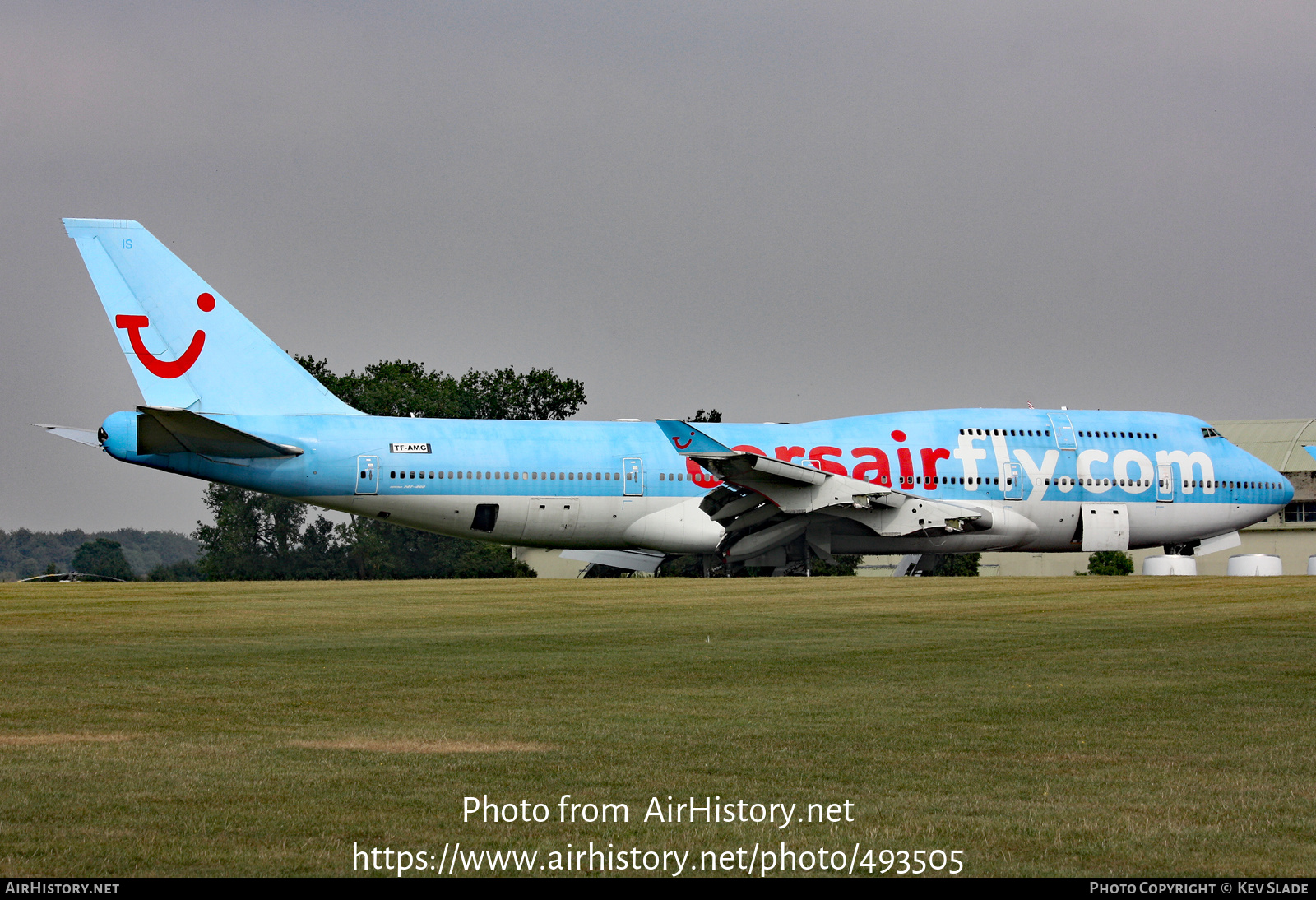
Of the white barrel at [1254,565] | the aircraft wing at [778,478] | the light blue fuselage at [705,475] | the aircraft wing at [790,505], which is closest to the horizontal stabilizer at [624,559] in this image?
the light blue fuselage at [705,475]

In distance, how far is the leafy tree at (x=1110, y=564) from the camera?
5850cm

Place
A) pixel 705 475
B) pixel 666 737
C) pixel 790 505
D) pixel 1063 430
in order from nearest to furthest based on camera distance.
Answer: pixel 666 737
pixel 790 505
pixel 705 475
pixel 1063 430

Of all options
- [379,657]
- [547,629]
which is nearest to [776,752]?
[379,657]

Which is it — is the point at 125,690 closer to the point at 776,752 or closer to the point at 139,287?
the point at 776,752

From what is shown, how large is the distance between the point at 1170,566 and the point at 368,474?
2360cm

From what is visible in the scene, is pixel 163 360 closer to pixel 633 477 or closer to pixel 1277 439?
pixel 633 477

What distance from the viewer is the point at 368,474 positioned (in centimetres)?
4088

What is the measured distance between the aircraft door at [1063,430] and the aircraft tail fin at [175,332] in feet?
75.6

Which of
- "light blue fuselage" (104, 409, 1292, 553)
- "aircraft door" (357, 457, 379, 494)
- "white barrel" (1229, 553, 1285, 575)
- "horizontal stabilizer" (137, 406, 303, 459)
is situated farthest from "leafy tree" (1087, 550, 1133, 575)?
"horizontal stabilizer" (137, 406, 303, 459)

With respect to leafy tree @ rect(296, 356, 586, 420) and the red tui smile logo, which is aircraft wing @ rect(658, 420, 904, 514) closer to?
the red tui smile logo

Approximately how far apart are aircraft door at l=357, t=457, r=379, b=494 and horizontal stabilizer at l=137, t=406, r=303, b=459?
5.58 feet

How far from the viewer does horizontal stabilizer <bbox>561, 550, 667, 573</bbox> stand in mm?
47719

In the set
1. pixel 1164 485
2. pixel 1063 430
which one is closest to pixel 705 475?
pixel 1063 430

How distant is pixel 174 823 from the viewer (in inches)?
335
